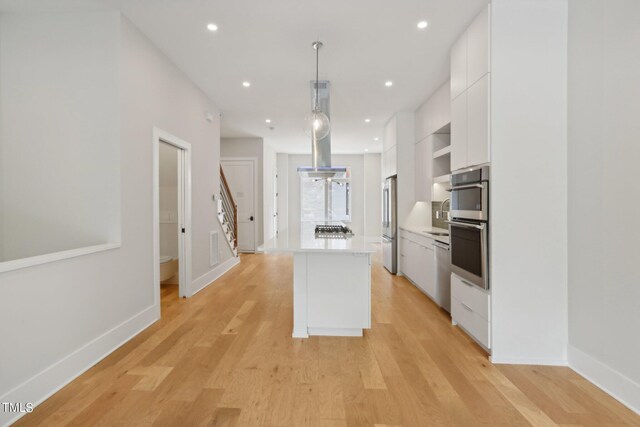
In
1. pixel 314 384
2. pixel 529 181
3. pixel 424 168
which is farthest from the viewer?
pixel 424 168

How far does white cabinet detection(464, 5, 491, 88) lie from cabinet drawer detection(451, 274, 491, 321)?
1833 mm

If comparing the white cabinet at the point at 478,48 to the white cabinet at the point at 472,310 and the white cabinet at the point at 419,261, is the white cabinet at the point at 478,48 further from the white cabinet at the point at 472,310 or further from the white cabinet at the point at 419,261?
the white cabinet at the point at 419,261

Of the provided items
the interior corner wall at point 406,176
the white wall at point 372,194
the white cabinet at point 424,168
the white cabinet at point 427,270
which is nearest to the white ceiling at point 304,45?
the interior corner wall at point 406,176

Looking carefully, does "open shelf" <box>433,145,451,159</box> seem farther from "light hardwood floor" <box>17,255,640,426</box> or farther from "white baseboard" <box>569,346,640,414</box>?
"white baseboard" <box>569,346,640,414</box>

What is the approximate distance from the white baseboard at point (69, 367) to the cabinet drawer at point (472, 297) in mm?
3170

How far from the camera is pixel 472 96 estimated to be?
8.68 feet

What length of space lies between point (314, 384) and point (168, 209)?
4068 mm

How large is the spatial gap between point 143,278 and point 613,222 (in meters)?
3.92

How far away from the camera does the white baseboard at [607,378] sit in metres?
1.81

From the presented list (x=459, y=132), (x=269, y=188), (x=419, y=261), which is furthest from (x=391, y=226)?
Result: (x=269, y=188)

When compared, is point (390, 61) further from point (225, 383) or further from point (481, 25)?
point (225, 383)

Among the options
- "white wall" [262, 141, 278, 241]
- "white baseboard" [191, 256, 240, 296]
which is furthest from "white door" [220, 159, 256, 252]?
"white baseboard" [191, 256, 240, 296]

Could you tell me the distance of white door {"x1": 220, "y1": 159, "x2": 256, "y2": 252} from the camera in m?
7.38

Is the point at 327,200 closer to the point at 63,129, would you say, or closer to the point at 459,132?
the point at 459,132
